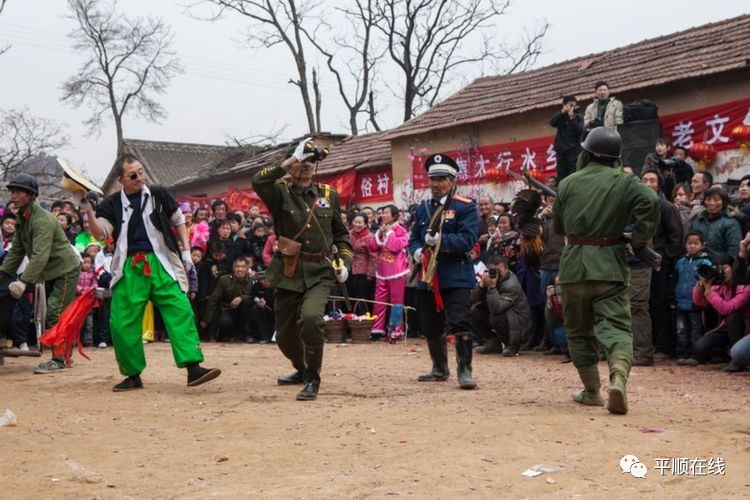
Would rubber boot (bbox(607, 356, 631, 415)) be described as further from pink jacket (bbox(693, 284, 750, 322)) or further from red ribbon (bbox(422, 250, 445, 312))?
pink jacket (bbox(693, 284, 750, 322))

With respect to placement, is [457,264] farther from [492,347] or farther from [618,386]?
[492,347]

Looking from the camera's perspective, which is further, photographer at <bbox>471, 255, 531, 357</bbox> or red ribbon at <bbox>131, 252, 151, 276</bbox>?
photographer at <bbox>471, 255, 531, 357</bbox>

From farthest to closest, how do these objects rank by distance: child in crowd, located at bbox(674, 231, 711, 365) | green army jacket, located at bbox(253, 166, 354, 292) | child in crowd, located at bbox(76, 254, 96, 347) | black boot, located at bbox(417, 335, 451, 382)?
child in crowd, located at bbox(76, 254, 96, 347)
child in crowd, located at bbox(674, 231, 711, 365)
black boot, located at bbox(417, 335, 451, 382)
green army jacket, located at bbox(253, 166, 354, 292)

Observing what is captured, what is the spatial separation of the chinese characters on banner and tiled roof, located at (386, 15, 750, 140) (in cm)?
58

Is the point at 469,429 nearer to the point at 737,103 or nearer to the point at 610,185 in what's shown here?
the point at 610,185

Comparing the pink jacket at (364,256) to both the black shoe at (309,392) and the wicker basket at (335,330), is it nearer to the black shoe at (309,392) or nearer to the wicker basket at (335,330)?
the wicker basket at (335,330)

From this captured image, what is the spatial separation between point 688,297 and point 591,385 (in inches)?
141

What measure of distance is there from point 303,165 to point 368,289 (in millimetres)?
7020

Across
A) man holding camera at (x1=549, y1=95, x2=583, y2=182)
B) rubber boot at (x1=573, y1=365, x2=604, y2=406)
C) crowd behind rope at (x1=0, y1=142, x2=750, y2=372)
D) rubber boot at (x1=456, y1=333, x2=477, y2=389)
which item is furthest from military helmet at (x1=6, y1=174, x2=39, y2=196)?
man holding camera at (x1=549, y1=95, x2=583, y2=182)

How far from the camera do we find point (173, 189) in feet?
109

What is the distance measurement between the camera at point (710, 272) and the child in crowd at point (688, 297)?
0.70 ft

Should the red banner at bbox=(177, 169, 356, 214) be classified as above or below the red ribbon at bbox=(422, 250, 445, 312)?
above

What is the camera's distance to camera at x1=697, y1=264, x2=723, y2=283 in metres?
Answer: 9.72

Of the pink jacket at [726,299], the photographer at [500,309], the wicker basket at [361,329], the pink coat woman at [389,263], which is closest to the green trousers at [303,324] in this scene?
the photographer at [500,309]
